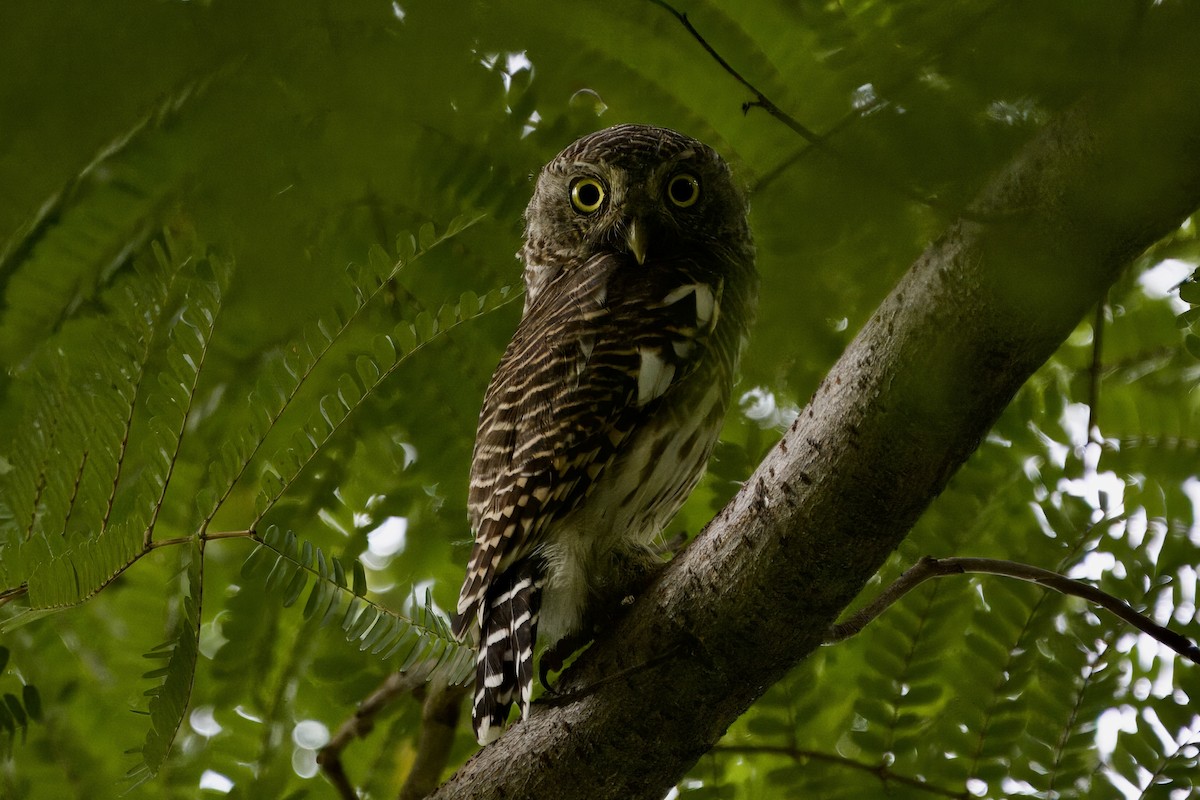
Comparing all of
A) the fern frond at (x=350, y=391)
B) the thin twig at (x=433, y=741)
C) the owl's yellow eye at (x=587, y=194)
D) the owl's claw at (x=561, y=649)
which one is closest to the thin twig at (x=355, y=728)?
the thin twig at (x=433, y=741)

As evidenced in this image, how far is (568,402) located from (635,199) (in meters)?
0.49

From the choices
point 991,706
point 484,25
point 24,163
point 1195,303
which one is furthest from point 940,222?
point 991,706

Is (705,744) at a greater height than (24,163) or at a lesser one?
lesser

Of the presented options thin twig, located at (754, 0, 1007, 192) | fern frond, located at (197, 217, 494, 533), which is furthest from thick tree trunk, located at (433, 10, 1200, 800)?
fern frond, located at (197, 217, 494, 533)

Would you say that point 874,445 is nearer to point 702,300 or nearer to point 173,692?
point 702,300

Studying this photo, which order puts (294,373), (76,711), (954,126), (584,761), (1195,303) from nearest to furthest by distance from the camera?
(954,126)
(1195,303)
(294,373)
(584,761)
(76,711)

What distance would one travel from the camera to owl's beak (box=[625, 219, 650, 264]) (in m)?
1.85

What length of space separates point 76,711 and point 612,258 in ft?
4.03

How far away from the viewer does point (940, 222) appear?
46 cm

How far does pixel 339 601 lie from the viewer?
1.44 metres

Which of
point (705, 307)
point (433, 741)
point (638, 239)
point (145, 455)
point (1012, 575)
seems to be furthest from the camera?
point (433, 741)

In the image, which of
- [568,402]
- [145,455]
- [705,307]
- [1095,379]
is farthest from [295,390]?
[1095,379]

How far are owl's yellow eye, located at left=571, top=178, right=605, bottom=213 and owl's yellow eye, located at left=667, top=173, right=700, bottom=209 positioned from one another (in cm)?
13

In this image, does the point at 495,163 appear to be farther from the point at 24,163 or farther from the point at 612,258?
the point at 24,163
